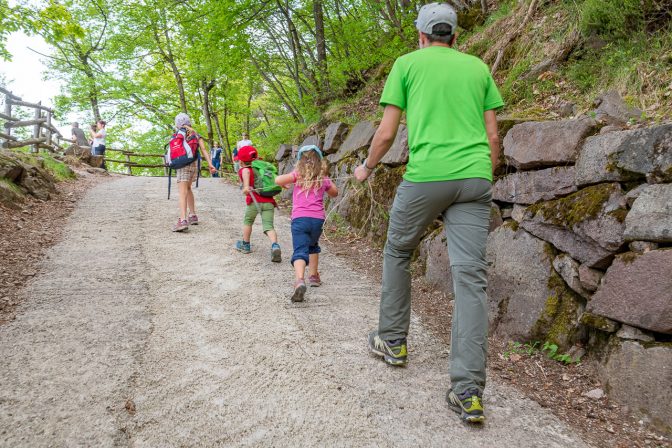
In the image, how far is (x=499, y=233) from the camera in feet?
13.7

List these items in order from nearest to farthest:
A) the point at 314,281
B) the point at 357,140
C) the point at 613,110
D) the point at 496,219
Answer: the point at 613,110 < the point at 496,219 < the point at 314,281 < the point at 357,140

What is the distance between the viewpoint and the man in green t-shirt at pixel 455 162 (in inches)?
105

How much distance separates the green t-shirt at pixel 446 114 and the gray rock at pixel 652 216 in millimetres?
1057

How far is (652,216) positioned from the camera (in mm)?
2863

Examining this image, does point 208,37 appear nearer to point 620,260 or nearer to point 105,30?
point 620,260

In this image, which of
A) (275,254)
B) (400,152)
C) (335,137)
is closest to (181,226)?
(275,254)

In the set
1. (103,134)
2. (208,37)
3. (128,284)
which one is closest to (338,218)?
(128,284)

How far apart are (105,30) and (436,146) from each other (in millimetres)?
26417

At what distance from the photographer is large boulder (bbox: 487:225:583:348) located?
11.2 ft

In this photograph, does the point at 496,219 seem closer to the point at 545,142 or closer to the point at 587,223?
the point at 545,142

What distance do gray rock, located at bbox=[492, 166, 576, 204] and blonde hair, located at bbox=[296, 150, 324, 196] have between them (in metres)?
1.76

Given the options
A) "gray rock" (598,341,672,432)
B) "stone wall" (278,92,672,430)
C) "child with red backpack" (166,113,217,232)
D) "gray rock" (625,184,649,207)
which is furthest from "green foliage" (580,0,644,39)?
"child with red backpack" (166,113,217,232)

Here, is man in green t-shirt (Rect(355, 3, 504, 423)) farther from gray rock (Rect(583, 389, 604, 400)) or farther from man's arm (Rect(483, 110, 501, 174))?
gray rock (Rect(583, 389, 604, 400))

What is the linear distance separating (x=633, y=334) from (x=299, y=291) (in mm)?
2704
